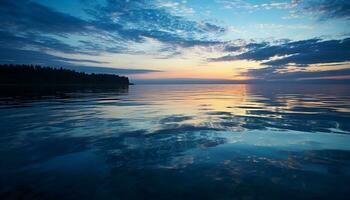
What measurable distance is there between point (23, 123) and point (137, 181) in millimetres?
11828

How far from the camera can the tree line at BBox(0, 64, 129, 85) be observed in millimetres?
115100

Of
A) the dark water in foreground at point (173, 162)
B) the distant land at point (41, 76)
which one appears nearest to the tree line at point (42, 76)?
the distant land at point (41, 76)

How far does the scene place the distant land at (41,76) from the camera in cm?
11462

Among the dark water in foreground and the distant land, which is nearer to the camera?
the dark water in foreground

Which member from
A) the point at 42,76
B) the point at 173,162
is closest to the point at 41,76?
the point at 42,76

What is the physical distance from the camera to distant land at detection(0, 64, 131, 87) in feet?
376

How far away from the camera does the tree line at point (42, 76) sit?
115m

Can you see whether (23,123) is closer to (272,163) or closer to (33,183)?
(33,183)

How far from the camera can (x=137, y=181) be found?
6.55 meters

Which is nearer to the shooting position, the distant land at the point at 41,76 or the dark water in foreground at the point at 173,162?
the dark water in foreground at the point at 173,162

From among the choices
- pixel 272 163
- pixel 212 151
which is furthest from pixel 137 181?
pixel 272 163

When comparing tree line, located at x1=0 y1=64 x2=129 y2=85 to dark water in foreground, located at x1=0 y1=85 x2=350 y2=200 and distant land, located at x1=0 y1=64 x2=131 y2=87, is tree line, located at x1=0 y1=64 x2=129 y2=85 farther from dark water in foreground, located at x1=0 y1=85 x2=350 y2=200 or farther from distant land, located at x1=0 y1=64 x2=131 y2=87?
dark water in foreground, located at x1=0 y1=85 x2=350 y2=200

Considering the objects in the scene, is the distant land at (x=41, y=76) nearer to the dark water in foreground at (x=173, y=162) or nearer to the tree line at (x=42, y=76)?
the tree line at (x=42, y=76)

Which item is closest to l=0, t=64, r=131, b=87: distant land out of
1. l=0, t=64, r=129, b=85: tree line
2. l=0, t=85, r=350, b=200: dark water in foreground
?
l=0, t=64, r=129, b=85: tree line
